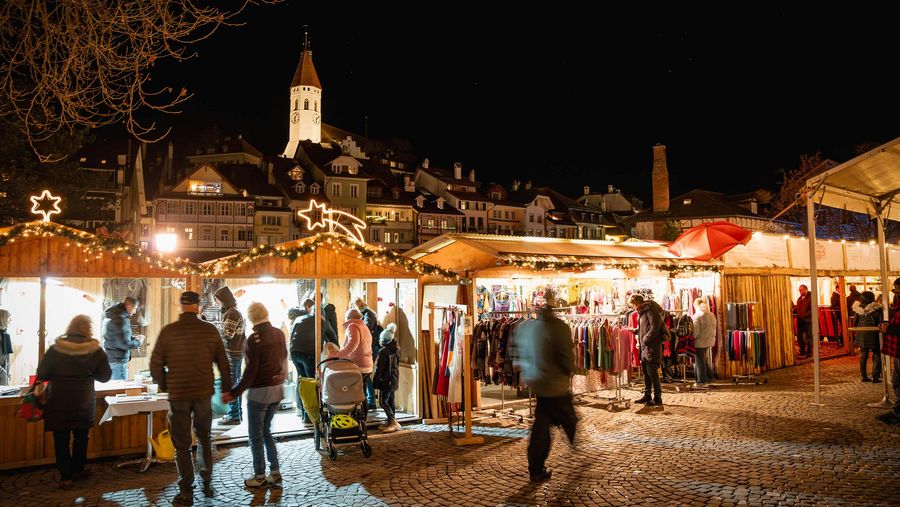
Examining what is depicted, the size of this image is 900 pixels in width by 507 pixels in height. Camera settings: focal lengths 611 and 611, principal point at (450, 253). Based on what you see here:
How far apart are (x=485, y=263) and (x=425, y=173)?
64.3 metres

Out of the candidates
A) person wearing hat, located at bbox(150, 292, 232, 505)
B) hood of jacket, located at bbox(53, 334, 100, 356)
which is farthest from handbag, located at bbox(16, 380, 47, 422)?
person wearing hat, located at bbox(150, 292, 232, 505)

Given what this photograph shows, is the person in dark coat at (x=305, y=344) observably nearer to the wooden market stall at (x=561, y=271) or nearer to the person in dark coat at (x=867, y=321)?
the wooden market stall at (x=561, y=271)

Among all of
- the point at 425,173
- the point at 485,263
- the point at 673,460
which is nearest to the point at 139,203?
the point at 425,173

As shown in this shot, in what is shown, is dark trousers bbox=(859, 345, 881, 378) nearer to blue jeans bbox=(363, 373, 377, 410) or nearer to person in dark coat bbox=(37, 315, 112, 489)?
blue jeans bbox=(363, 373, 377, 410)

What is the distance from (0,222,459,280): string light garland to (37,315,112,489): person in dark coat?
1535 millimetres

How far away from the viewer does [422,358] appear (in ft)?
31.6

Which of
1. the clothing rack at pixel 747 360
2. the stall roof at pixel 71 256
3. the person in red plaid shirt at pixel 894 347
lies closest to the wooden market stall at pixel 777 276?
the clothing rack at pixel 747 360

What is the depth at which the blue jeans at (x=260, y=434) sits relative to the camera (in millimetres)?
6324

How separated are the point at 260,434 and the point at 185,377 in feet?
3.36

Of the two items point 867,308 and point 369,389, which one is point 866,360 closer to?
point 867,308

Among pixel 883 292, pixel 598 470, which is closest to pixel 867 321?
pixel 883 292

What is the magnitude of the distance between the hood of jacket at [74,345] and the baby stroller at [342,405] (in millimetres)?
2577

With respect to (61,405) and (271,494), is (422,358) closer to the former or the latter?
(271,494)

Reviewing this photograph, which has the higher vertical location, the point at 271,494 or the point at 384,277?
the point at 384,277
